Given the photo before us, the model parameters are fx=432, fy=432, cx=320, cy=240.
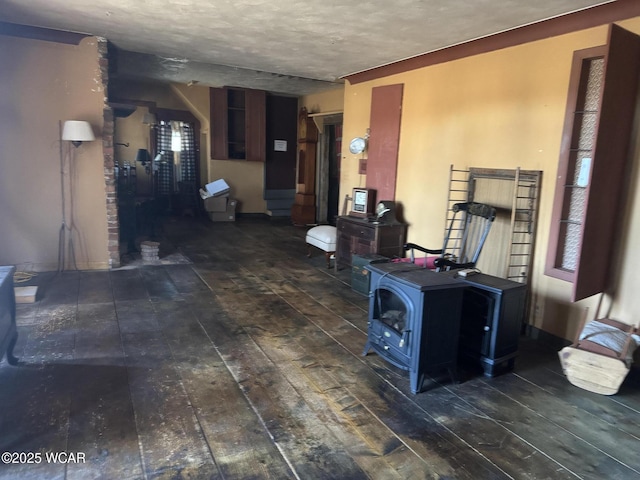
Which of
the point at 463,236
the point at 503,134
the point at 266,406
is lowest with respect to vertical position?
the point at 266,406

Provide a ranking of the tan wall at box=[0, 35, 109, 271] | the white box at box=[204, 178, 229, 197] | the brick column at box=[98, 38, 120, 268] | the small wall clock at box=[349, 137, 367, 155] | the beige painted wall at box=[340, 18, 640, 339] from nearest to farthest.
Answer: the beige painted wall at box=[340, 18, 640, 339] < the tan wall at box=[0, 35, 109, 271] < the brick column at box=[98, 38, 120, 268] < the small wall clock at box=[349, 137, 367, 155] < the white box at box=[204, 178, 229, 197]

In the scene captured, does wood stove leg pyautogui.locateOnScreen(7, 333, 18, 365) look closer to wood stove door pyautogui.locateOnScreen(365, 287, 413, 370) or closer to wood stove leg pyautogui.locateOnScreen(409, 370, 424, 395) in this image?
wood stove door pyautogui.locateOnScreen(365, 287, 413, 370)

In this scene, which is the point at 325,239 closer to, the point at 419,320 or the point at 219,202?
the point at 419,320

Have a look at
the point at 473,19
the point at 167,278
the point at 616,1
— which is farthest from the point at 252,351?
the point at 616,1

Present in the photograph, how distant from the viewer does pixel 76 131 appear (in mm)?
4586

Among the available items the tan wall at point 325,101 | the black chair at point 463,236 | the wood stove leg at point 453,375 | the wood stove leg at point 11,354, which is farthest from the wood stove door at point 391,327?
the tan wall at point 325,101

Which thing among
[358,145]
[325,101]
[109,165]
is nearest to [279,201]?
[325,101]

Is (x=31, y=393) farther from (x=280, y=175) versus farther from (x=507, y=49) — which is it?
(x=280, y=175)

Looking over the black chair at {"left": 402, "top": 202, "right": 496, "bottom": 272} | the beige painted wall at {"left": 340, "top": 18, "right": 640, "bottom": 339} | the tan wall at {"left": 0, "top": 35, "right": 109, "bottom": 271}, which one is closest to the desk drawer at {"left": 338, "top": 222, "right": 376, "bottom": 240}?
the beige painted wall at {"left": 340, "top": 18, "right": 640, "bottom": 339}

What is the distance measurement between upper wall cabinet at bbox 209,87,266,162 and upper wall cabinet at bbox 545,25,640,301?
6.63 meters

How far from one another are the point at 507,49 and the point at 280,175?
632 cm

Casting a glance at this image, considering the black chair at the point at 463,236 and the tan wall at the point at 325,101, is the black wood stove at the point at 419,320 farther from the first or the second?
the tan wall at the point at 325,101

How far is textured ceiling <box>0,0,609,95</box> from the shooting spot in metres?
3.41

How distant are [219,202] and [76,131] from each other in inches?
169
